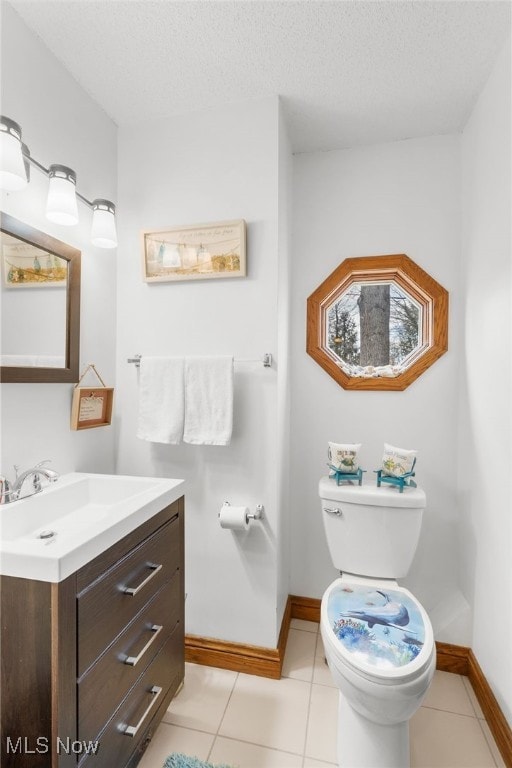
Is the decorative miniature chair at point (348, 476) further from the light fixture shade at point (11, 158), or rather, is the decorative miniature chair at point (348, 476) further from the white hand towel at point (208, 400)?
the light fixture shade at point (11, 158)

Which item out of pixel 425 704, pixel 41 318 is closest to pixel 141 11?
pixel 41 318

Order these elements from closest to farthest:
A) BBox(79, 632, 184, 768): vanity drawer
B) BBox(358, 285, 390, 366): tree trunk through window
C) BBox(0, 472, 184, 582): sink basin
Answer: BBox(0, 472, 184, 582): sink basin → BBox(79, 632, 184, 768): vanity drawer → BBox(358, 285, 390, 366): tree trunk through window

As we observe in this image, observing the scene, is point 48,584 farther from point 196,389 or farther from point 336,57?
point 336,57

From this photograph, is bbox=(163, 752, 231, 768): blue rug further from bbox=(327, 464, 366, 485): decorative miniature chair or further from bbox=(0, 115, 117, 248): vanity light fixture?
bbox=(0, 115, 117, 248): vanity light fixture

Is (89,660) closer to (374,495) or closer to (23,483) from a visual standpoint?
(23,483)

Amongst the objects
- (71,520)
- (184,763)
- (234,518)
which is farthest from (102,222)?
(184,763)

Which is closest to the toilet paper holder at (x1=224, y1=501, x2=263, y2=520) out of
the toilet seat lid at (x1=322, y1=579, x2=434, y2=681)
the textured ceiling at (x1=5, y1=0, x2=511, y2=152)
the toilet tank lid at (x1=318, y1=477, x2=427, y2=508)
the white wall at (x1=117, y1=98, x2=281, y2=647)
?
the white wall at (x1=117, y1=98, x2=281, y2=647)

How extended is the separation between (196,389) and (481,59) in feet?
5.55

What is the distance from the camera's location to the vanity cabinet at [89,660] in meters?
0.86

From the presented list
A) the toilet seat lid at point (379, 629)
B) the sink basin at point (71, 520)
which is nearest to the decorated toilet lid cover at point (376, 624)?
the toilet seat lid at point (379, 629)

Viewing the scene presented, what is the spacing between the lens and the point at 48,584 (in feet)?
2.79

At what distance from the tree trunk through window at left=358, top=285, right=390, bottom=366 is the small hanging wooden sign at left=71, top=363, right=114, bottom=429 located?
1.28 meters

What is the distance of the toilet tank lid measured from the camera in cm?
158

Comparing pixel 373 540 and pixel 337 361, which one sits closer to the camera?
pixel 373 540
